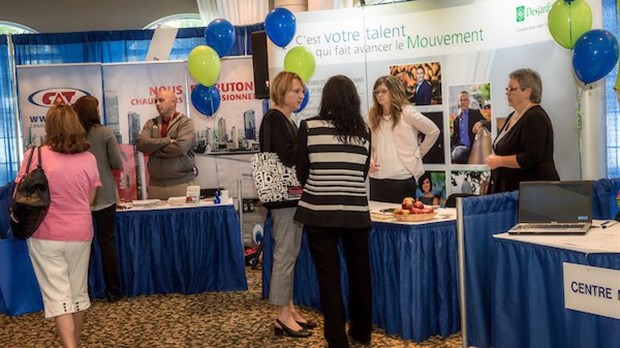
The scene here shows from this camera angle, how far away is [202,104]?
241 inches

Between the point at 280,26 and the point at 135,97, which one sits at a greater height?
the point at 280,26

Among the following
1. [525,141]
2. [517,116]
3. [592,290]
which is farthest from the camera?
[517,116]

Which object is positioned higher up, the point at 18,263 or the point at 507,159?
the point at 507,159

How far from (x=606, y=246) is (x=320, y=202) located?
1279 millimetres

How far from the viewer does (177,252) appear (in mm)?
4664

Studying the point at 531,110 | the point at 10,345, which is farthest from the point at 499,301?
the point at 10,345

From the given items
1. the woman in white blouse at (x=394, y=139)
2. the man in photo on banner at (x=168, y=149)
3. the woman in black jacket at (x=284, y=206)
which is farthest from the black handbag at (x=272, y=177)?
the man in photo on banner at (x=168, y=149)

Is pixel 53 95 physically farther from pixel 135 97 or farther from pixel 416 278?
pixel 416 278

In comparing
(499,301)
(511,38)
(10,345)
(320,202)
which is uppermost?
(511,38)

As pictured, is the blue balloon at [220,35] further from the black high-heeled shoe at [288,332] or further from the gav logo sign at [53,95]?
the black high-heeled shoe at [288,332]

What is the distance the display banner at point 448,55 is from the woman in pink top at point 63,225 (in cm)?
283

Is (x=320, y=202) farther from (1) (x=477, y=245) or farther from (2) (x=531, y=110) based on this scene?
(2) (x=531, y=110)

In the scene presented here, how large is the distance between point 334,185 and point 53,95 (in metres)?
4.47

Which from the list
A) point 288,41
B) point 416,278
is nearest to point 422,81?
point 288,41
